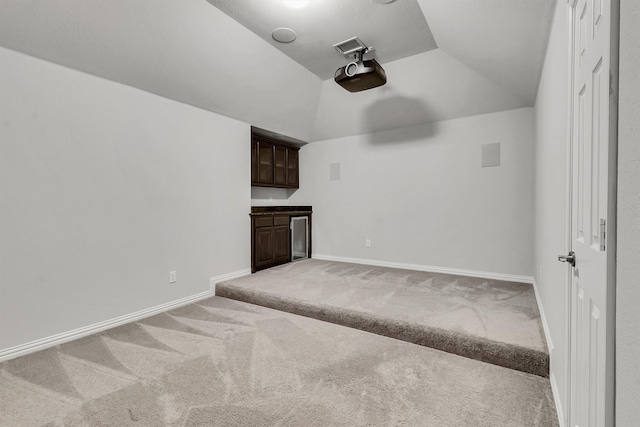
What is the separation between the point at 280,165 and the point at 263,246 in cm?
151

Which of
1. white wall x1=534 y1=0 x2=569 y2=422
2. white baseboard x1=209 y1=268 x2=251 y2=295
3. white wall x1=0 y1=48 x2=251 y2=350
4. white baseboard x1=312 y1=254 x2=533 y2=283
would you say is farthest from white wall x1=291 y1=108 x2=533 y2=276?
white wall x1=0 y1=48 x2=251 y2=350

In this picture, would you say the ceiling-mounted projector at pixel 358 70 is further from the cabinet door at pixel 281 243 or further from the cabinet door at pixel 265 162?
the cabinet door at pixel 281 243

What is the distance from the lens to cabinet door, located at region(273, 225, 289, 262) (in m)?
4.79

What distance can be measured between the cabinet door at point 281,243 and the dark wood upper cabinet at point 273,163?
77cm

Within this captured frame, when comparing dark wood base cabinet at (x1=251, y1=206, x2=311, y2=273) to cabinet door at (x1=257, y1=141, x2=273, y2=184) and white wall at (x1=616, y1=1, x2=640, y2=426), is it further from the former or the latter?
white wall at (x1=616, y1=1, x2=640, y2=426)

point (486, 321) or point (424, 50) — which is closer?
point (486, 321)

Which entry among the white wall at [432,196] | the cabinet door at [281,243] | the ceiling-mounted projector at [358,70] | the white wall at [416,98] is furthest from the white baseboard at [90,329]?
the white wall at [416,98]

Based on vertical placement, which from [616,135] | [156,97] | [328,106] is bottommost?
[616,135]

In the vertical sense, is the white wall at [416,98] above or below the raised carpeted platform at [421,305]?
above

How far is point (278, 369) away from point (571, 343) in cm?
169

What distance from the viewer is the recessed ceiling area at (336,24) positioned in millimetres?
2650

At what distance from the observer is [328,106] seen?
466cm

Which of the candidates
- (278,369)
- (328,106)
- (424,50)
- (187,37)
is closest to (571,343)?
(278,369)

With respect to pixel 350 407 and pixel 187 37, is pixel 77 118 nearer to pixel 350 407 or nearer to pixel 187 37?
pixel 187 37
